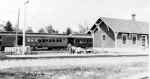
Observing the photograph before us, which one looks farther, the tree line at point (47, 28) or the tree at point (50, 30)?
the tree at point (50, 30)

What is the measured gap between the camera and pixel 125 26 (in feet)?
81.2

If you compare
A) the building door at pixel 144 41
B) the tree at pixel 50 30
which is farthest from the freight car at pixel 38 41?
the tree at pixel 50 30

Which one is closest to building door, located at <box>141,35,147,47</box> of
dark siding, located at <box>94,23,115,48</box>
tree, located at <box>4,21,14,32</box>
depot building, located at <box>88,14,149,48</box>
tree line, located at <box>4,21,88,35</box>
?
depot building, located at <box>88,14,149,48</box>

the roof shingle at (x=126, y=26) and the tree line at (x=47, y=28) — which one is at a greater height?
the tree line at (x=47, y=28)

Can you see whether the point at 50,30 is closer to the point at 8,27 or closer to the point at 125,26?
the point at 8,27

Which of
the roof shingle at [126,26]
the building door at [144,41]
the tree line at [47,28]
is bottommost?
the building door at [144,41]

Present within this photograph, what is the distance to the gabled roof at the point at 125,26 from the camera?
23.2 metres

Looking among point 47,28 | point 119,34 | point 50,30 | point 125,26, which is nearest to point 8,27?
point 50,30

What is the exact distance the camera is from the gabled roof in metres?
23.2

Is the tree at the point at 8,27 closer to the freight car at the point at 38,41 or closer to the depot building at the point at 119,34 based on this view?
the freight car at the point at 38,41

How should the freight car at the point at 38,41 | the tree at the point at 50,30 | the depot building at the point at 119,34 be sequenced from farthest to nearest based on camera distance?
the tree at the point at 50,30
the freight car at the point at 38,41
the depot building at the point at 119,34

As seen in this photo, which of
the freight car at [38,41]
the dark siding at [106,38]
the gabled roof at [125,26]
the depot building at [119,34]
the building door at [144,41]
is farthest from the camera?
the building door at [144,41]

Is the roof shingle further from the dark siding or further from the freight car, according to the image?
the freight car

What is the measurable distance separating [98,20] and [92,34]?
2.74 m
